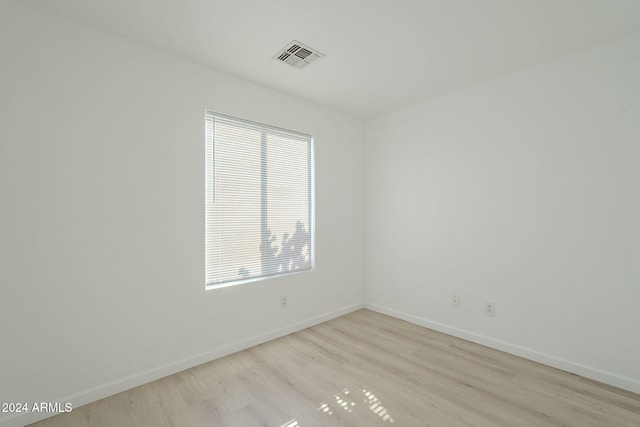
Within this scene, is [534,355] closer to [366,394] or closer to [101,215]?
[366,394]

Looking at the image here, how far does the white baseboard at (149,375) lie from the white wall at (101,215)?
Result: 0.03ft

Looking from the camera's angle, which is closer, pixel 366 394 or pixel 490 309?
pixel 366 394

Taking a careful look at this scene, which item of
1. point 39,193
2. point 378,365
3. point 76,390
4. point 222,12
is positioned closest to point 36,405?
point 76,390

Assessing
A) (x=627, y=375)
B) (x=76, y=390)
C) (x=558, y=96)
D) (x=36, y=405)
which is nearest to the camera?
(x=36, y=405)

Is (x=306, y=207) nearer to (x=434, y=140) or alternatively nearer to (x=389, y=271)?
(x=389, y=271)

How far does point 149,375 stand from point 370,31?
317cm

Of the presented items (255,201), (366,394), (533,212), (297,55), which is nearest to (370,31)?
(297,55)

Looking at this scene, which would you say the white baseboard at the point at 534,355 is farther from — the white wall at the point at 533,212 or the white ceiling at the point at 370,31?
the white ceiling at the point at 370,31

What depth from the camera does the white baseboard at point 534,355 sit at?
85.7 inches

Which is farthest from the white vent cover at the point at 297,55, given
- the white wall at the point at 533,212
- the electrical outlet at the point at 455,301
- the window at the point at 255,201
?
the electrical outlet at the point at 455,301

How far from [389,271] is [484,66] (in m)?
2.51

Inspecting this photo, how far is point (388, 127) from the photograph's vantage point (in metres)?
3.82

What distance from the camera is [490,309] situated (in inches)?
113

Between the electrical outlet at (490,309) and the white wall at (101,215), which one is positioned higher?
the white wall at (101,215)
